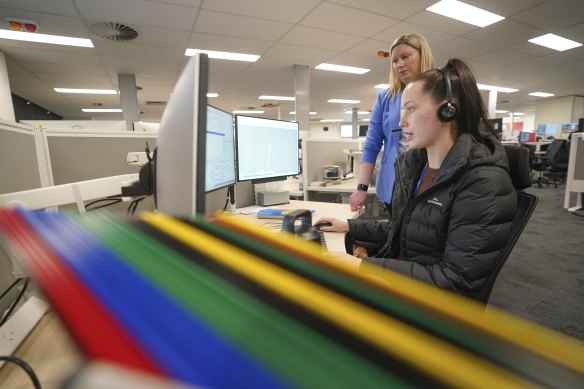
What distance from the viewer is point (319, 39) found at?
163 inches

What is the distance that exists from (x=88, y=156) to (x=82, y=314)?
145 centimetres

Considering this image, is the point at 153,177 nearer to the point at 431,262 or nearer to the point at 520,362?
the point at 520,362

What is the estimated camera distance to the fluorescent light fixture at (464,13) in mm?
3279

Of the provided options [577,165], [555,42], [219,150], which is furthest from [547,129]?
[219,150]

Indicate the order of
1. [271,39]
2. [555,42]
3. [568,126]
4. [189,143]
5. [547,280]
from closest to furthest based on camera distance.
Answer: [189,143], [547,280], [271,39], [555,42], [568,126]

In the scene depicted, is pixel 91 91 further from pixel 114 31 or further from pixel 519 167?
pixel 519 167

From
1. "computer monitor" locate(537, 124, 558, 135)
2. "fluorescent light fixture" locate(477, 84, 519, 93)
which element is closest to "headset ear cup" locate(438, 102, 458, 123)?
"fluorescent light fixture" locate(477, 84, 519, 93)

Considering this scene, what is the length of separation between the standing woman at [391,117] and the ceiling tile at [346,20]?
6.80 feet

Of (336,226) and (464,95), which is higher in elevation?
(464,95)

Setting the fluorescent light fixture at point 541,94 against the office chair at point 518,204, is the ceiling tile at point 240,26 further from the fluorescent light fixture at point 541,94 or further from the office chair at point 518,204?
the fluorescent light fixture at point 541,94

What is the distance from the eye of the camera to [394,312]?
174 millimetres

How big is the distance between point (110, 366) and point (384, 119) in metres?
1.79

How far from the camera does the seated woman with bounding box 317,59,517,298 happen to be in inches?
30.1

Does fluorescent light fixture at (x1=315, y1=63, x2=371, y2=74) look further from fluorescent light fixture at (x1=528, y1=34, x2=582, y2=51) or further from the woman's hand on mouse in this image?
the woman's hand on mouse
